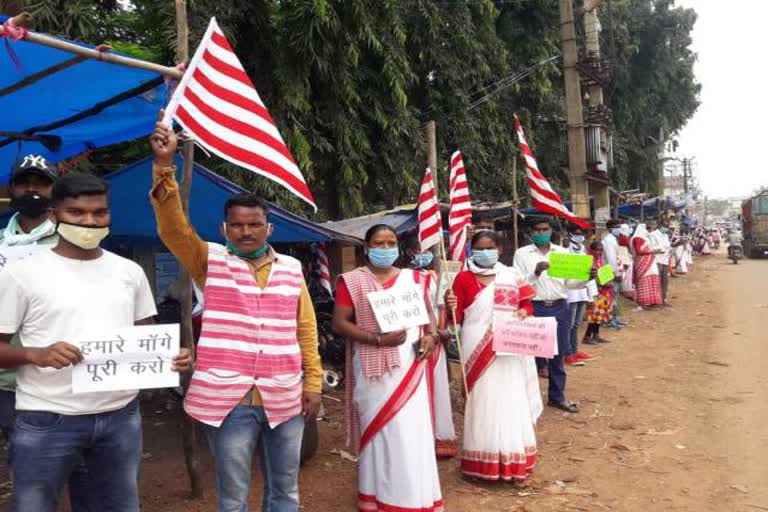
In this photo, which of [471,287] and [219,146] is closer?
[219,146]

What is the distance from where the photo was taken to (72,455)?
230 cm

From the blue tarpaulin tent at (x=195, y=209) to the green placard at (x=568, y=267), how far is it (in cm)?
229

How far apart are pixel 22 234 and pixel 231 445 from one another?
4.84 feet

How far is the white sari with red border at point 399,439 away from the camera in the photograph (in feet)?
11.7

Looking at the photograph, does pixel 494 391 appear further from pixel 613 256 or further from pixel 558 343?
pixel 613 256

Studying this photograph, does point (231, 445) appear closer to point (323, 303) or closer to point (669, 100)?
point (323, 303)

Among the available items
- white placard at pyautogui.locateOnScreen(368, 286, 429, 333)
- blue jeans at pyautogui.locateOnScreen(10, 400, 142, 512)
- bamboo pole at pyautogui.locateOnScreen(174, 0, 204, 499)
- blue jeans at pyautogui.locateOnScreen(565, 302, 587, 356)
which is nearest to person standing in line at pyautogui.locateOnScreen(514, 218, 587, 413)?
blue jeans at pyautogui.locateOnScreen(565, 302, 587, 356)

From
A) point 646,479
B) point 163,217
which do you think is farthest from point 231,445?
point 646,479

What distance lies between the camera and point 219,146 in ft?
9.66

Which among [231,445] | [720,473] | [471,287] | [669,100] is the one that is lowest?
[720,473]

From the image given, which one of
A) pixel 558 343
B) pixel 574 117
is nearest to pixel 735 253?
pixel 574 117

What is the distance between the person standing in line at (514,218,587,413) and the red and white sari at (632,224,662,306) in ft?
25.7

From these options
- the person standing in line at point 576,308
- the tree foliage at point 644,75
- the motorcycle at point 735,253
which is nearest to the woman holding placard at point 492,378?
the person standing in line at point 576,308

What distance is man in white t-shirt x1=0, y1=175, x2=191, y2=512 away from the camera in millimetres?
2223
